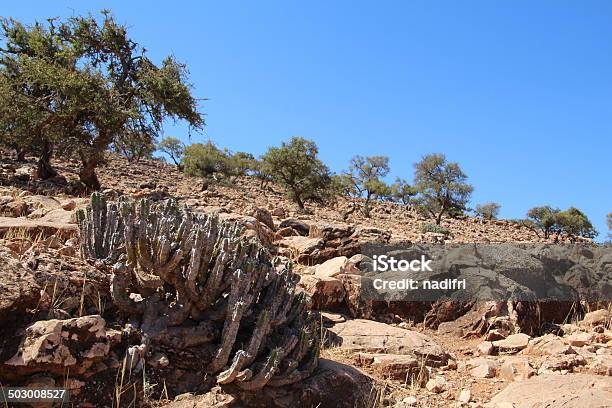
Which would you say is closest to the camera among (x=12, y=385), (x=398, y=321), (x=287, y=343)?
(x=12, y=385)

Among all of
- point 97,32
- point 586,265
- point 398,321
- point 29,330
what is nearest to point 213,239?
point 29,330

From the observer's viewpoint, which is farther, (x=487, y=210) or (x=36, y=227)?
(x=487, y=210)

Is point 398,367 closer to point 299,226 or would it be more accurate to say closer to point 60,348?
point 60,348

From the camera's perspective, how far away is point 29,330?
3.62 meters

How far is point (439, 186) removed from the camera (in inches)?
1564

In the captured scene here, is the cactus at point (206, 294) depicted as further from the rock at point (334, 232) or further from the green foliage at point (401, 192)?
the green foliage at point (401, 192)

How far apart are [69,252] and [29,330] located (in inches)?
68.0

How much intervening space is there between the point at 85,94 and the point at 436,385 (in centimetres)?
1470

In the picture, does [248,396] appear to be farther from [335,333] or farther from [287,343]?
[335,333]

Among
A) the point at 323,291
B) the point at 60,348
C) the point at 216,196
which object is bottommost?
the point at 60,348

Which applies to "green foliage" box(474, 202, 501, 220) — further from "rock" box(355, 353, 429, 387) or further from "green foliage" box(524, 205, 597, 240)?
"rock" box(355, 353, 429, 387)

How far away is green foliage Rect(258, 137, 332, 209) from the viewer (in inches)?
1235

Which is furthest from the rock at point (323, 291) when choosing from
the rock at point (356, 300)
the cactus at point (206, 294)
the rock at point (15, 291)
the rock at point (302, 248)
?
the rock at point (15, 291)

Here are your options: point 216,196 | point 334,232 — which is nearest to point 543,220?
point 216,196
